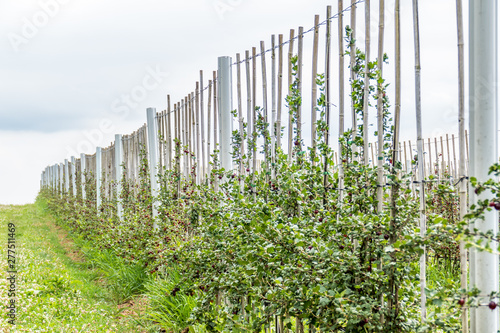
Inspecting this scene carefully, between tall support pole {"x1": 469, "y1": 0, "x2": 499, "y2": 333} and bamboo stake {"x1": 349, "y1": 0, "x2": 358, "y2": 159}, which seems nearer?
tall support pole {"x1": 469, "y1": 0, "x2": 499, "y2": 333}

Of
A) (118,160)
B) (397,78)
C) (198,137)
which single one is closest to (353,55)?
(397,78)

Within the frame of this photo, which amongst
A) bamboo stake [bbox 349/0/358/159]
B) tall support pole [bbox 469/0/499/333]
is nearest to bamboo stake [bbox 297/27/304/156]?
bamboo stake [bbox 349/0/358/159]

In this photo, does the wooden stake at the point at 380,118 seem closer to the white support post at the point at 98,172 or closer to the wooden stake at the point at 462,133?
the wooden stake at the point at 462,133

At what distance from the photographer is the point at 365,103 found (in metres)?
2.54

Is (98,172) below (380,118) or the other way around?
the other way around

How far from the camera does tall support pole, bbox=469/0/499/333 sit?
2043mm

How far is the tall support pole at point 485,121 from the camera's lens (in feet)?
6.70

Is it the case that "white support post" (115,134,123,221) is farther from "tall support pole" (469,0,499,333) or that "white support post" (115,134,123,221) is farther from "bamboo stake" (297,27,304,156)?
"tall support pole" (469,0,499,333)

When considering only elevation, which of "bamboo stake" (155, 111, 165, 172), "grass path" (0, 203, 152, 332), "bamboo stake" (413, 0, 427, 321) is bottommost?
"grass path" (0, 203, 152, 332)

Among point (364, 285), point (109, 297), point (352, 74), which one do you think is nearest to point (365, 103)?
point (352, 74)

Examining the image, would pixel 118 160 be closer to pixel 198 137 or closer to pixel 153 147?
pixel 153 147

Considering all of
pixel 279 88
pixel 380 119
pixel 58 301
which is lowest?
pixel 58 301

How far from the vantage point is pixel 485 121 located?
2045 mm

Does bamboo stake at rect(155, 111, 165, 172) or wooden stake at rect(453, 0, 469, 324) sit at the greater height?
bamboo stake at rect(155, 111, 165, 172)
